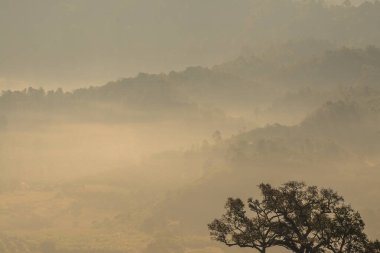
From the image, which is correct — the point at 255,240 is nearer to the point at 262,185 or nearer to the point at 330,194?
the point at 262,185

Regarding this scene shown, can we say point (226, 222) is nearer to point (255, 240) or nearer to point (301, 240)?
point (255, 240)

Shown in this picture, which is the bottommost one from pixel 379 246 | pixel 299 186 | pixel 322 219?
pixel 379 246

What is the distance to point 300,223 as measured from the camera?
1722 inches

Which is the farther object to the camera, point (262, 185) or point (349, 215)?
point (262, 185)

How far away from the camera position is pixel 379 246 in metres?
40.8

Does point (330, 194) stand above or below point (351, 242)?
above

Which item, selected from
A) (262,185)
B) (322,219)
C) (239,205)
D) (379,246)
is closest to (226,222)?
(239,205)

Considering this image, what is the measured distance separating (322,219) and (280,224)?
12.4 ft

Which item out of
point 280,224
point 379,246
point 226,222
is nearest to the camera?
point 379,246

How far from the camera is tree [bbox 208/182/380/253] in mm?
41375

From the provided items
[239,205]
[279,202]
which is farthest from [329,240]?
[239,205]

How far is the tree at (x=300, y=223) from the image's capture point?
4138 cm

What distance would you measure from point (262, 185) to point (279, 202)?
2.17m

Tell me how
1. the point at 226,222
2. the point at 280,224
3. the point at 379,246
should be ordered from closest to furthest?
the point at 379,246 < the point at 280,224 < the point at 226,222
